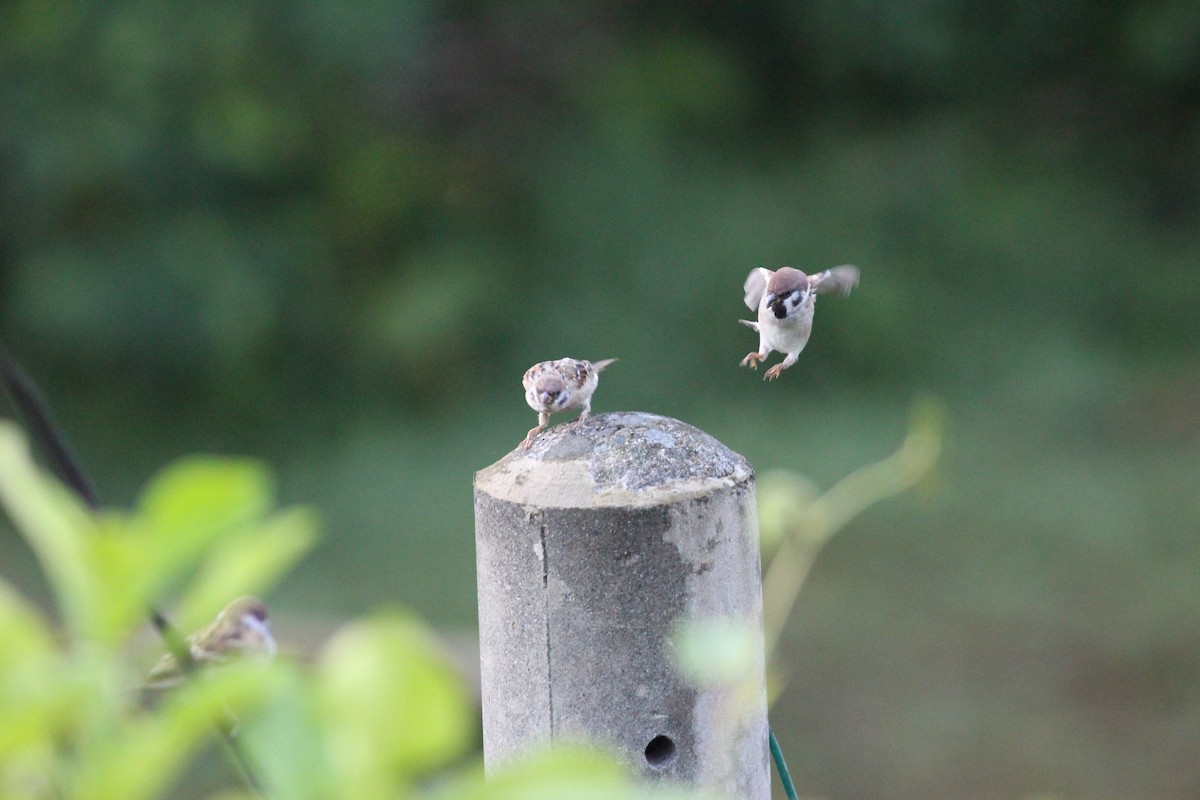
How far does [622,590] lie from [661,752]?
175 mm

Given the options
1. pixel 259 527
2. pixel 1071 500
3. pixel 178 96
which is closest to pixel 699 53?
pixel 178 96

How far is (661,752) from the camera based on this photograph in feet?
4.70

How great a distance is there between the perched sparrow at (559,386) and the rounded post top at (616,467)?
345mm


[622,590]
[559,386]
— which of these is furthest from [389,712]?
[559,386]

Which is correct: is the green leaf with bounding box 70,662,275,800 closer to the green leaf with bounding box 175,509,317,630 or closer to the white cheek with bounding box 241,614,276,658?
the green leaf with bounding box 175,509,317,630

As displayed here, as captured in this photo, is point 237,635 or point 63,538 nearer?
point 63,538

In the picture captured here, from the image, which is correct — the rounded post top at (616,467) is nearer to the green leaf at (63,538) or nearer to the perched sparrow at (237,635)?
the green leaf at (63,538)

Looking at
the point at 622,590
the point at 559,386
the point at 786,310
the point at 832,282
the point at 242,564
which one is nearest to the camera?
the point at 242,564

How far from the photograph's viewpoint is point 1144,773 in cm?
538

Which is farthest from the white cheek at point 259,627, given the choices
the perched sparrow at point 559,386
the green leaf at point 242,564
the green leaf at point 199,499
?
the green leaf at point 199,499

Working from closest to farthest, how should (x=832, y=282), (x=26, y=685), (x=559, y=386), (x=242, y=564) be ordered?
(x=26, y=685) < (x=242, y=564) < (x=559, y=386) < (x=832, y=282)

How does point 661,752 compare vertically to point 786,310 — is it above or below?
below

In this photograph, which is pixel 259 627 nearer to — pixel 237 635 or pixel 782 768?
pixel 237 635

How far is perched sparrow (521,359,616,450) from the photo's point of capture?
1894 millimetres
